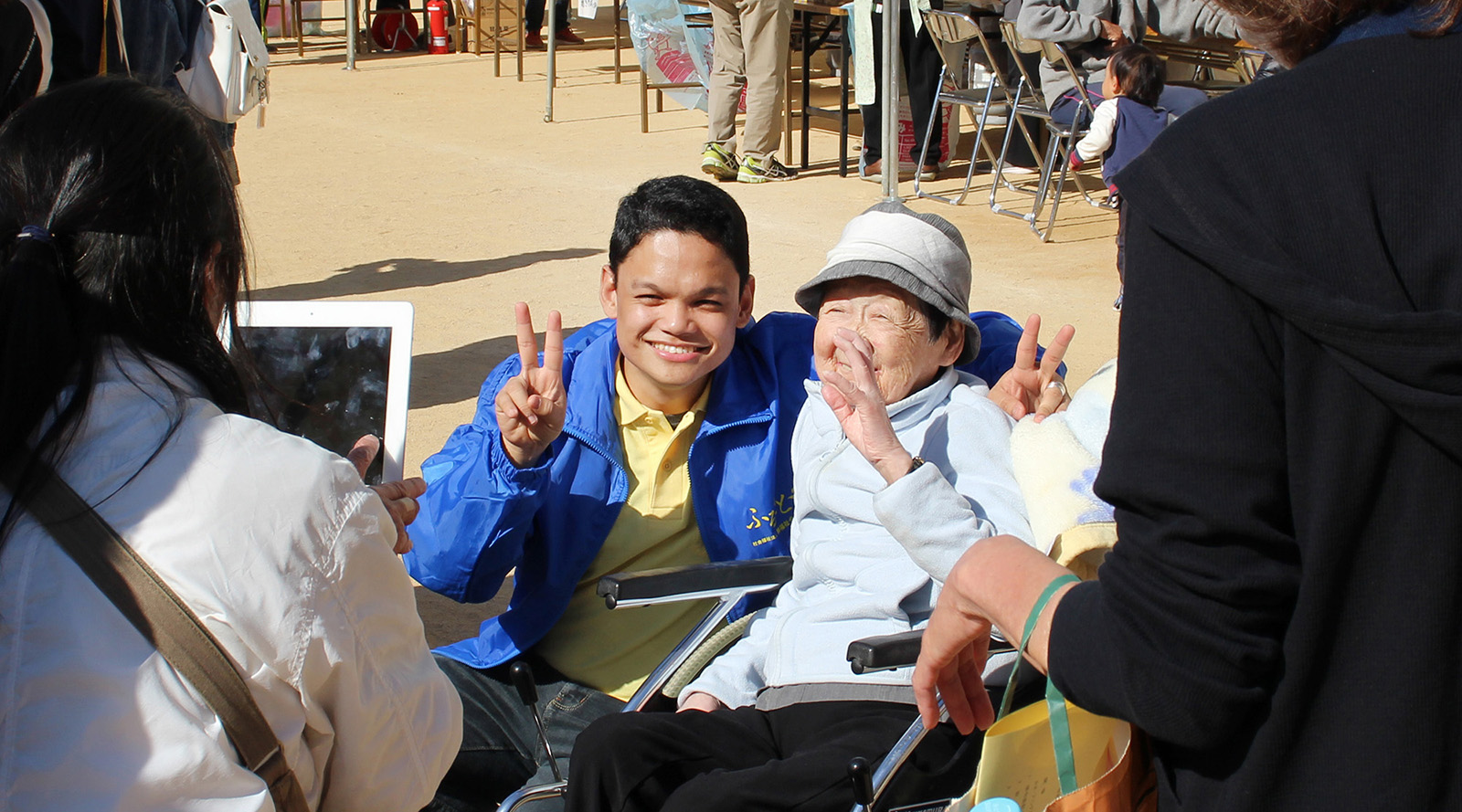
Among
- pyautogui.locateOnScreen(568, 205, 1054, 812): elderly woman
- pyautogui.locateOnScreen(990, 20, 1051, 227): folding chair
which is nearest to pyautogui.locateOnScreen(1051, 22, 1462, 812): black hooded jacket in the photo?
pyautogui.locateOnScreen(568, 205, 1054, 812): elderly woman

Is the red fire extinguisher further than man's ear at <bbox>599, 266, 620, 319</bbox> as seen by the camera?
Yes

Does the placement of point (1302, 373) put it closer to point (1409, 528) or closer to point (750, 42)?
point (1409, 528)

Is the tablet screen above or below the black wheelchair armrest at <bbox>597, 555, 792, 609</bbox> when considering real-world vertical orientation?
above

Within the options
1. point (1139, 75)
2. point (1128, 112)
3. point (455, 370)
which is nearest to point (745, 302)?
point (455, 370)

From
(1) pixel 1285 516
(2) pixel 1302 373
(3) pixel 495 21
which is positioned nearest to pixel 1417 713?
(1) pixel 1285 516

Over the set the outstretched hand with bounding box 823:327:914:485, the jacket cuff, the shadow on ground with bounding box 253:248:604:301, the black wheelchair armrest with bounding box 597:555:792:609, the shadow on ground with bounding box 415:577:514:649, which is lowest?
the shadow on ground with bounding box 415:577:514:649

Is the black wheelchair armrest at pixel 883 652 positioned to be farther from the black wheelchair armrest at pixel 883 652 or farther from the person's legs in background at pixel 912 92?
the person's legs in background at pixel 912 92

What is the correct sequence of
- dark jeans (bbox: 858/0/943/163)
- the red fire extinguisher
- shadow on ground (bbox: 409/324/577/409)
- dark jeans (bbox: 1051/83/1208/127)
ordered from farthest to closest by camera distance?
the red fire extinguisher < dark jeans (bbox: 858/0/943/163) < dark jeans (bbox: 1051/83/1208/127) < shadow on ground (bbox: 409/324/577/409)

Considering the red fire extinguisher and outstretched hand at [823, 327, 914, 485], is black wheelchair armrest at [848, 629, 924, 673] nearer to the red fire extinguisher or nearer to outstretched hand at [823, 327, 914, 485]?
outstretched hand at [823, 327, 914, 485]

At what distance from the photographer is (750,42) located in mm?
8719

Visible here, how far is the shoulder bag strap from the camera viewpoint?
1211 mm

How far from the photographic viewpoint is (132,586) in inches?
47.7

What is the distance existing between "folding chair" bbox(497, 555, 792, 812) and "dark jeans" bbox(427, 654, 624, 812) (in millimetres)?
98

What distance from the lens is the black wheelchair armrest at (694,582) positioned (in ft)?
7.30
